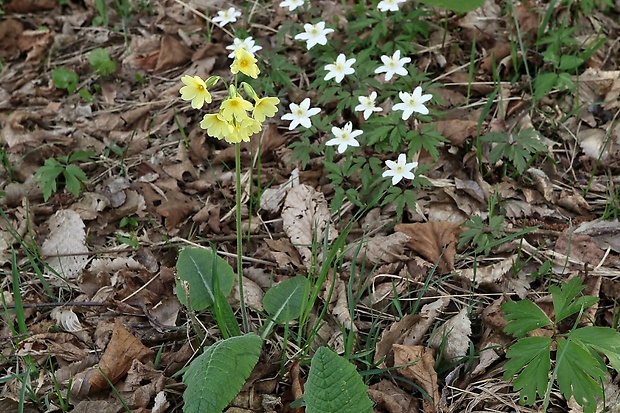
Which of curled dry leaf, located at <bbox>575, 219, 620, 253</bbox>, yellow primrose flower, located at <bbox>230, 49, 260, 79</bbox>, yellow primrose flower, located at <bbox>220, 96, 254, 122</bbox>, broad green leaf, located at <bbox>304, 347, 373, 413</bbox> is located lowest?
curled dry leaf, located at <bbox>575, 219, 620, 253</bbox>

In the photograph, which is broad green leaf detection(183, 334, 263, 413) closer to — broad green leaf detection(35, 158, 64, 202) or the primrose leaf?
the primrose leaf

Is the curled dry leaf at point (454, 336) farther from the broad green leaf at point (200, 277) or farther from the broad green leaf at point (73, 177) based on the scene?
the broad green leaf at point (73, 177)

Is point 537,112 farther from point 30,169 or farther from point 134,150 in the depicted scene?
point 30,169

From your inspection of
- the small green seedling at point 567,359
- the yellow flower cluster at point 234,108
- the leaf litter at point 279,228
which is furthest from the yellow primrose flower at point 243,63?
the small green seedling at point 567,359

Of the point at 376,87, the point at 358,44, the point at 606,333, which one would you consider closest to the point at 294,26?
the point at 358,44

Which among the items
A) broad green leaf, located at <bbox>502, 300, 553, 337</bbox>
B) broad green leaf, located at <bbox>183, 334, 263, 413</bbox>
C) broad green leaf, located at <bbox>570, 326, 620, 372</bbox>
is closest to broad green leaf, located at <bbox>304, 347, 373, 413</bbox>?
broad green leaf, located at <bbox>183, 334, 263, 413</bbox>

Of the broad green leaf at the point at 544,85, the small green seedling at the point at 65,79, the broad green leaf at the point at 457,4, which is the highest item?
the broad green leaf at the point at 457,4
